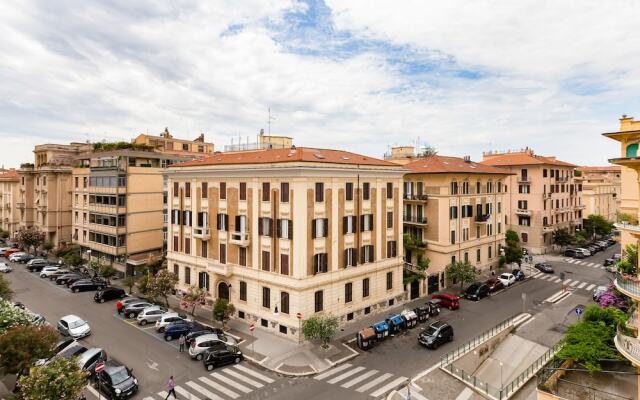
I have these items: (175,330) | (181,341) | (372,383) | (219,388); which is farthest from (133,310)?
(372,383)

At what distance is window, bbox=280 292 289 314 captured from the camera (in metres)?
33.3

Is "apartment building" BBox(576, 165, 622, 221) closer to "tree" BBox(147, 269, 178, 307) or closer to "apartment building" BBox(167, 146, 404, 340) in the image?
"apartment building" BBox(167, 146, 404, 340)

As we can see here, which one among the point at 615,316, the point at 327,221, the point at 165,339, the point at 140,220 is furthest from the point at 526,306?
the point at 140,220

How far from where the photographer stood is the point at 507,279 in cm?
4922

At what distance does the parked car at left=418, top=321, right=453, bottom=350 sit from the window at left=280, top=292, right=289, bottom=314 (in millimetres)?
11832

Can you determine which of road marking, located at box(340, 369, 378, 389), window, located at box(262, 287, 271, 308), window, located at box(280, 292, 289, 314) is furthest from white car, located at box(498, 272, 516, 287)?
window, located at box(262, 287, 271, 308)

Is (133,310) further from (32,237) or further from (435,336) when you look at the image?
(32,237)

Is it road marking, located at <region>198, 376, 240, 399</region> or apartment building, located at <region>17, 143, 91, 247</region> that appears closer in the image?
road marking, located at <region>198, 376, 240, 399</region>

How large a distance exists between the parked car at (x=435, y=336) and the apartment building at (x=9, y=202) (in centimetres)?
8638

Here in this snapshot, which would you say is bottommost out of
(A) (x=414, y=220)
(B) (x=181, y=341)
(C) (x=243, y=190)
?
(B) (x=181, y=341)

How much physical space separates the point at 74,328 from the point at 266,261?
17927 millimetres

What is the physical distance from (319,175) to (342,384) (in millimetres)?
17059

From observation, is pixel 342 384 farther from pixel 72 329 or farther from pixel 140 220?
pixel 140 220

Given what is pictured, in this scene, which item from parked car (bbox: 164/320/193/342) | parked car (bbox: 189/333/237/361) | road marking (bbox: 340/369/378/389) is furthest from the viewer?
parked car (bbox: 164/320/193/342)
